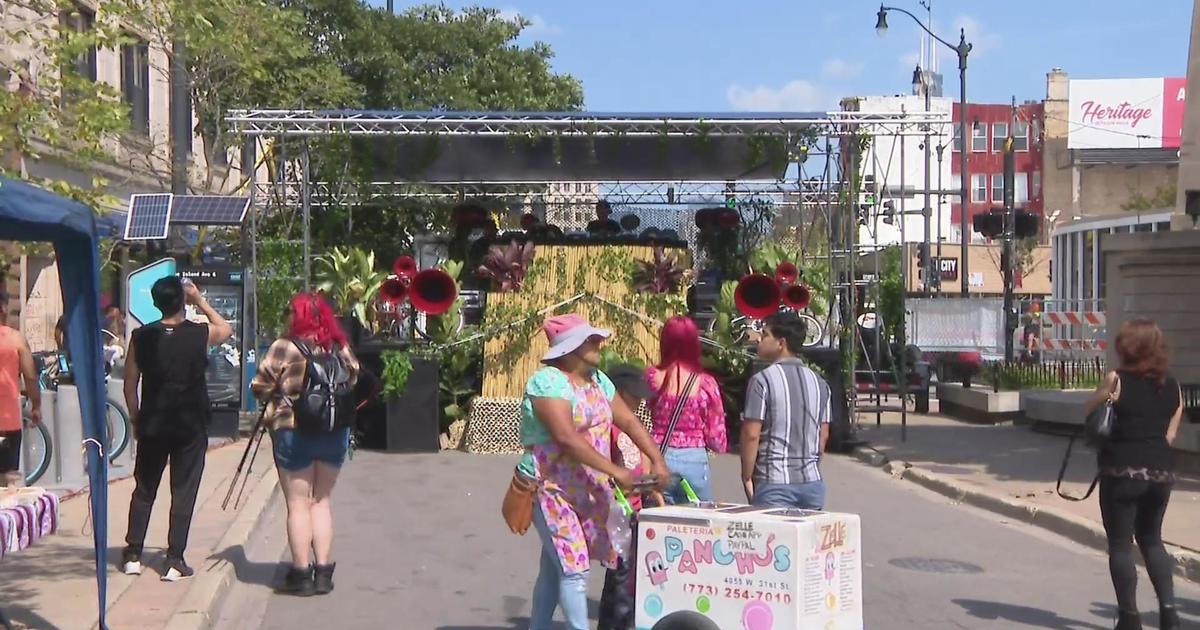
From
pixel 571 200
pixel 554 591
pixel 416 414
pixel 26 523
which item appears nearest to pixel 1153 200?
pixel 571 200

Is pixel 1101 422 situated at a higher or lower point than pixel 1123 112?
lower

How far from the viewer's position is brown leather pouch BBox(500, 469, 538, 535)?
20.4 ft

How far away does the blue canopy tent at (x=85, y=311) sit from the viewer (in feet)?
21.0

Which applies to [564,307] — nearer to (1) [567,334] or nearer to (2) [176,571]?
(2) [176,571]

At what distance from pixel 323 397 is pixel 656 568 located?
9.84ft

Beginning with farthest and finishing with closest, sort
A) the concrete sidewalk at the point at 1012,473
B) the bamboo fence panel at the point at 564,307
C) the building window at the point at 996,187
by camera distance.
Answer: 1. the building window at the point at 996,187
2. the bamboo fence panel at the point at 564,307
3. the concrete sidewalk at the point at 1012,473

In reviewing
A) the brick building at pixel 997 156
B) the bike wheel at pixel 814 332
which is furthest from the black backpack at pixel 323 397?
the brick building at pixel 997 156

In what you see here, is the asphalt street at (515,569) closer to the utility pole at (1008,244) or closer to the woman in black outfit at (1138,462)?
the woman in black outfit at (1138,462)

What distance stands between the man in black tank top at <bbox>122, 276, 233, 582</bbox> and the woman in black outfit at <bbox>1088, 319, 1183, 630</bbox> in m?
5.09

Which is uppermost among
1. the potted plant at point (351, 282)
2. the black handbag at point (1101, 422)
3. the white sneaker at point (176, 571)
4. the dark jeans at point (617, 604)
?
the potted plant at point (351, 282)

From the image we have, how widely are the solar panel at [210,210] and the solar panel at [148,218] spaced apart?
19.6 inches

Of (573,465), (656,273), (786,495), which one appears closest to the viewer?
(573,465)

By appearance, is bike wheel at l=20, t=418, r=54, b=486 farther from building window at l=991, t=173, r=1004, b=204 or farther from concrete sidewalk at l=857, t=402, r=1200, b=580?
building window at l=991, t=173, r=1004, b=204

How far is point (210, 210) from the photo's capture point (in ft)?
59.0
